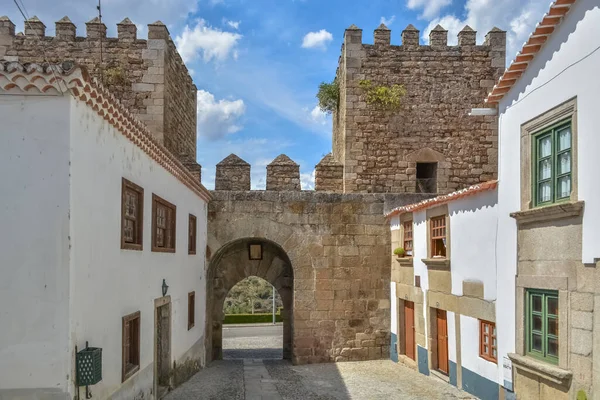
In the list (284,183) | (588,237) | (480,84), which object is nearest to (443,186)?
(480,84)

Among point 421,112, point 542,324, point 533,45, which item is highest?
point 421,112

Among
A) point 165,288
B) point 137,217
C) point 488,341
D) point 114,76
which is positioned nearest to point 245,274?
point 165,288

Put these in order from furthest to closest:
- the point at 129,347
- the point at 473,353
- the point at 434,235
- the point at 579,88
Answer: the point at 434,235 < the point at 473,353 < the point at 129,347 < the point at 579,88

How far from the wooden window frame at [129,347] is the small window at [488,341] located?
5.07 metres

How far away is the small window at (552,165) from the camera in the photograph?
20.0 feet

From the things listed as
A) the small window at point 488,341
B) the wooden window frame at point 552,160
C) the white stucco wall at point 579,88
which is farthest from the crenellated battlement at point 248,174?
the wooden window frame at point 552,160

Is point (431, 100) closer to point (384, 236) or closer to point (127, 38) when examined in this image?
point (384, 236)

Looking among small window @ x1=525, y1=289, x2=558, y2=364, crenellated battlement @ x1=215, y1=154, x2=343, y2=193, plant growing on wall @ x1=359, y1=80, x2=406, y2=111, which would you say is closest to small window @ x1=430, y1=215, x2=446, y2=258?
small window @ x1=525, y1=289, x2=558, y2=364

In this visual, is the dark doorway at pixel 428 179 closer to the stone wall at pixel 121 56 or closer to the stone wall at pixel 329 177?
the stone wall at pixel 329 177

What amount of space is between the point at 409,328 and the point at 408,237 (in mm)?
2013

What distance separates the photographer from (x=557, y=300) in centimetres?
628

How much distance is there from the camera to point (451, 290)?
372 inches

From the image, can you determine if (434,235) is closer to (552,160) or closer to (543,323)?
(543,323)

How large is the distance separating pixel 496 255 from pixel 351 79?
22.4ft
